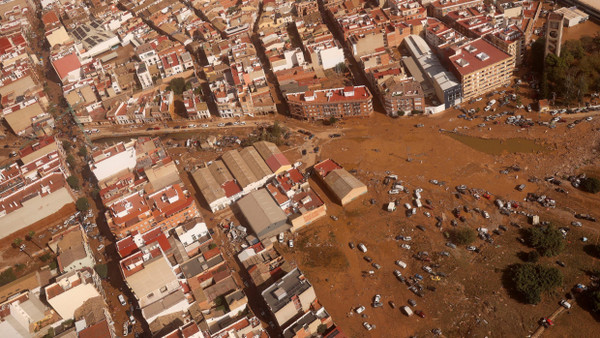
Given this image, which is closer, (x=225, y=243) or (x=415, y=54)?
(x=225, y=243)

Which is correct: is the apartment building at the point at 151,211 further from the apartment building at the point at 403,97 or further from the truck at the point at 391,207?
the apartment building at the point at 403,97

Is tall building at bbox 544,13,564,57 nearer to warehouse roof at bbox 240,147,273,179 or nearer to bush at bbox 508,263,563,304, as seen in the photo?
bush at bbox 508,263,563,304

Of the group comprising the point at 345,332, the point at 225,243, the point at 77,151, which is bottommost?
the point at 345,332

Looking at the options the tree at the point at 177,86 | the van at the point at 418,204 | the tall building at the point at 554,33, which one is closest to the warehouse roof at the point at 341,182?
the van at the point at 418,204

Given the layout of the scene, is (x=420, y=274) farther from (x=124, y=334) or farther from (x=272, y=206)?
(x=124, y=334)

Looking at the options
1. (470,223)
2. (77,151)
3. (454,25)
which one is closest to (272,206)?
(470,223)

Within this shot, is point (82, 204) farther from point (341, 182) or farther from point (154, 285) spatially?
point (341, 182)

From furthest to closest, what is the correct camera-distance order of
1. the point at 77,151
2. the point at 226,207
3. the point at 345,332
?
the point at 77,151 → the point at 226,207 → the point at 345,332

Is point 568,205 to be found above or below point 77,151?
below
